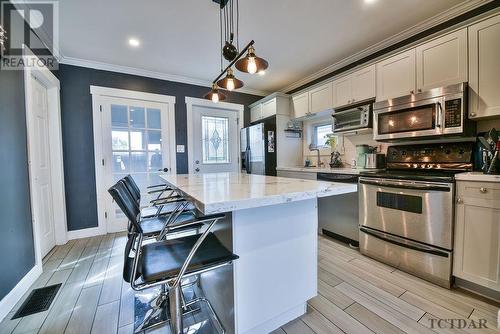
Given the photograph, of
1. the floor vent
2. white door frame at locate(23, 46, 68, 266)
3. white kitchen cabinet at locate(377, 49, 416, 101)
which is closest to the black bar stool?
the floor vent

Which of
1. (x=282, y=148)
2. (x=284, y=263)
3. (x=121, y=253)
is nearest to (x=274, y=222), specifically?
(x=284, y=263)

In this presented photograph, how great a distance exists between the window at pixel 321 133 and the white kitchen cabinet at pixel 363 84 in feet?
2.77

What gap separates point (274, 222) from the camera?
4.16 ft

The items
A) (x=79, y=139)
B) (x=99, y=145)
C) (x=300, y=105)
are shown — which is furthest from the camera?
(x=300, y=105)

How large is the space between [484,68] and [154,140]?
13.1 ft

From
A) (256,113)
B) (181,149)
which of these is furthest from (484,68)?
(181,149)

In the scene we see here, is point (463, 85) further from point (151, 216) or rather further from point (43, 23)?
point (43, 23)

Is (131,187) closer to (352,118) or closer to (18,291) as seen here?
(18,291)

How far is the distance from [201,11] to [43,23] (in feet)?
5.54

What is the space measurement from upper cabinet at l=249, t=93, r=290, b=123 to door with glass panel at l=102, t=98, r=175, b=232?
5.67ft

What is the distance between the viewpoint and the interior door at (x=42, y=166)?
2.40m

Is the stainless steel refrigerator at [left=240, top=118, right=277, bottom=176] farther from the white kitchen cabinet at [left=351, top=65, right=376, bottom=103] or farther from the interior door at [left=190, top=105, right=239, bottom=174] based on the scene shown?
the white kitchen cabinet at [left=351, top=65, right=376, bottom=103]

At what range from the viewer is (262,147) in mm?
3668

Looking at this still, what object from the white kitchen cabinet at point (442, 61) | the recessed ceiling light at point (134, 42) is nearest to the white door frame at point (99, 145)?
the recessed ceiling light at point (134, 42)
